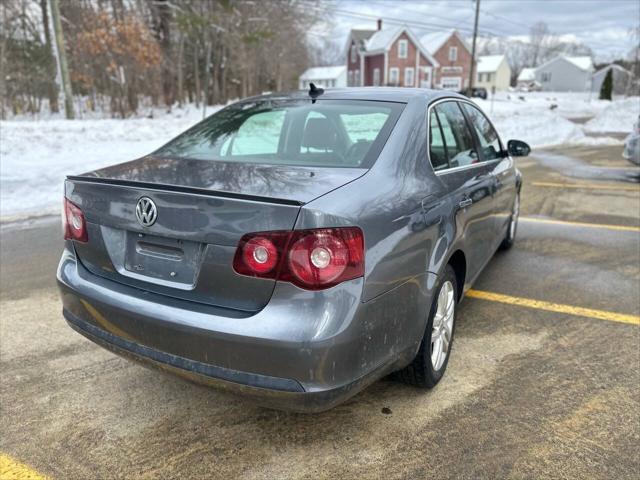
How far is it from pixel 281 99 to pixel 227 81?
3279cm

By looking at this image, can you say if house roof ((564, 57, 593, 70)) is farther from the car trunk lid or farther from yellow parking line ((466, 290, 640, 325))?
the car trunk lid

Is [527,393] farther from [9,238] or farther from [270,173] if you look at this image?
[9,238]

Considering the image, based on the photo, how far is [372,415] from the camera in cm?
269

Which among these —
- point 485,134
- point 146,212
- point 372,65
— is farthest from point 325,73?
point 146,212

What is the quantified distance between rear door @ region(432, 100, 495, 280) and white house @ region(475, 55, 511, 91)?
79.6m

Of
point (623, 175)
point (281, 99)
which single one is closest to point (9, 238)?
point (281, 99)

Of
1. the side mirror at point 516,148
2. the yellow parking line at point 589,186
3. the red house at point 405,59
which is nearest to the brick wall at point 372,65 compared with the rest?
the red house at point 405,59

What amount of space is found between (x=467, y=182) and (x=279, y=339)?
185cm

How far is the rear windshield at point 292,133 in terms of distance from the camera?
2855 millimetres

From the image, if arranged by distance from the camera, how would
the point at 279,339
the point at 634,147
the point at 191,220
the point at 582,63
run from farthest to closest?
the point at 582,63
the point at 634,147
the point at 191,220
the point at 279,339

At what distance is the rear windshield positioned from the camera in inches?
112

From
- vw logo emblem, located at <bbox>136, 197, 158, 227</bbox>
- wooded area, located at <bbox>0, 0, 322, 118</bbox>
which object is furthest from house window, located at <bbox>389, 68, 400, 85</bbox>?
vw logo emblem, located at <bbox>136, 197, 158, 227</bbox>

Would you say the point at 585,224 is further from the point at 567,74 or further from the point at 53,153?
the point at 567,74

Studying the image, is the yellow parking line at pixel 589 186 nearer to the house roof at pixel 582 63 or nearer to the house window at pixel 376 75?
the house window at pixel 376 75
